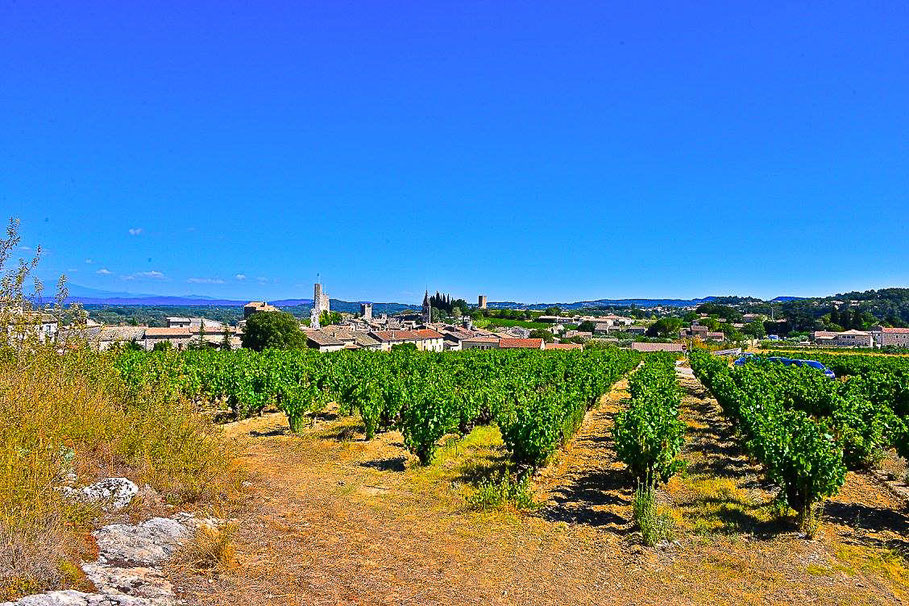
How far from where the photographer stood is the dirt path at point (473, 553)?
646 centimetres

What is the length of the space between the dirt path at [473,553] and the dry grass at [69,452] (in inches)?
48.9

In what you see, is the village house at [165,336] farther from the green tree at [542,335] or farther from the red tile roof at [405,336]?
the green tree at [542,335]

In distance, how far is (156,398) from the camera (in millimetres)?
10125

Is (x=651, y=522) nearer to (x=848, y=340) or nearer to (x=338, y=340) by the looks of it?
(x=338, y=340)

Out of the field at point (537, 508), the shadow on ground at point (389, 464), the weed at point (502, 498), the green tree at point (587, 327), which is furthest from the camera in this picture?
the green tree at point (587, 327)

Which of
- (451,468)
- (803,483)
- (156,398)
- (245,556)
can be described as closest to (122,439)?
(156,398)

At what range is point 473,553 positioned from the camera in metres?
7.70

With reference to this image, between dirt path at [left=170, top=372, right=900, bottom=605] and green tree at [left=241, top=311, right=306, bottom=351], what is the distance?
57.5m

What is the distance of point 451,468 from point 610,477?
12.3 ft

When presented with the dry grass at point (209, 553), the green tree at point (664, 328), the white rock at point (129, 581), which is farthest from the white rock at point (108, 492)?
the green tree at point (664, 328)

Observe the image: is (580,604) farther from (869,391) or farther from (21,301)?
(869,391)

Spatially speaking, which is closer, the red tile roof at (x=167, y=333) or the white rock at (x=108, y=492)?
the white rock at (x=108, y=492)

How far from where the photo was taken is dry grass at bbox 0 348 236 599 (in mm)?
5301

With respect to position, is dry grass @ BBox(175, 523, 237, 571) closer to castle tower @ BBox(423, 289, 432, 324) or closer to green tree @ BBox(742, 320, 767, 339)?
castle tower @ BBox(423, 289, 432, 324)
